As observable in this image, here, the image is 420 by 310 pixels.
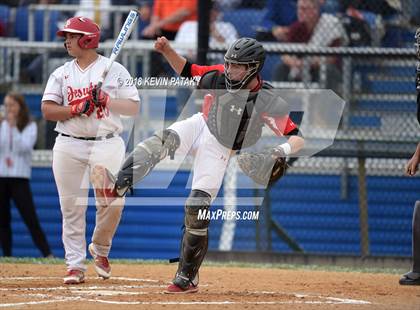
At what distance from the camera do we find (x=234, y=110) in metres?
7.31

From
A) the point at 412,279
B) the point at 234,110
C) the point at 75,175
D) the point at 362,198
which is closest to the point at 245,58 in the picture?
the point at 234,110

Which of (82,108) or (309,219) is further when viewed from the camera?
(309,219)

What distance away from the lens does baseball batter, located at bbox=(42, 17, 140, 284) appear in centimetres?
807

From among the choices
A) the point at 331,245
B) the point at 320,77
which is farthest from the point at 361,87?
the point at 331,245

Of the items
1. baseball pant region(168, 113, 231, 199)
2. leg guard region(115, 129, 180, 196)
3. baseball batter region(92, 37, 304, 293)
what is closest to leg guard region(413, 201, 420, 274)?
baseball batter region(92, 37, 304, 293)

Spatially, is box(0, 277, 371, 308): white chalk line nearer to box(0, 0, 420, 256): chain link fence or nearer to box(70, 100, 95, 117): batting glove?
box(70, 100, 95, 117): batting glove

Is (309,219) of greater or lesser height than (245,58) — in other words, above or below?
below

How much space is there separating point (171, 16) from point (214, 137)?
241 inches

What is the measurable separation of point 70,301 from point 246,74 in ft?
6.90

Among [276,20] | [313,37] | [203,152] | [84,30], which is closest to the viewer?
[203,152]

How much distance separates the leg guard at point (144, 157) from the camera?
7.03m

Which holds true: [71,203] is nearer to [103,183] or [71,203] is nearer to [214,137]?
[103,183]

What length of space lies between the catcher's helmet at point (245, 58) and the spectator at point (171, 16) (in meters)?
5.90

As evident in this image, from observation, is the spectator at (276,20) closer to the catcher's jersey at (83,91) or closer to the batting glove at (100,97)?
the catcher's jersey at (83,91)
